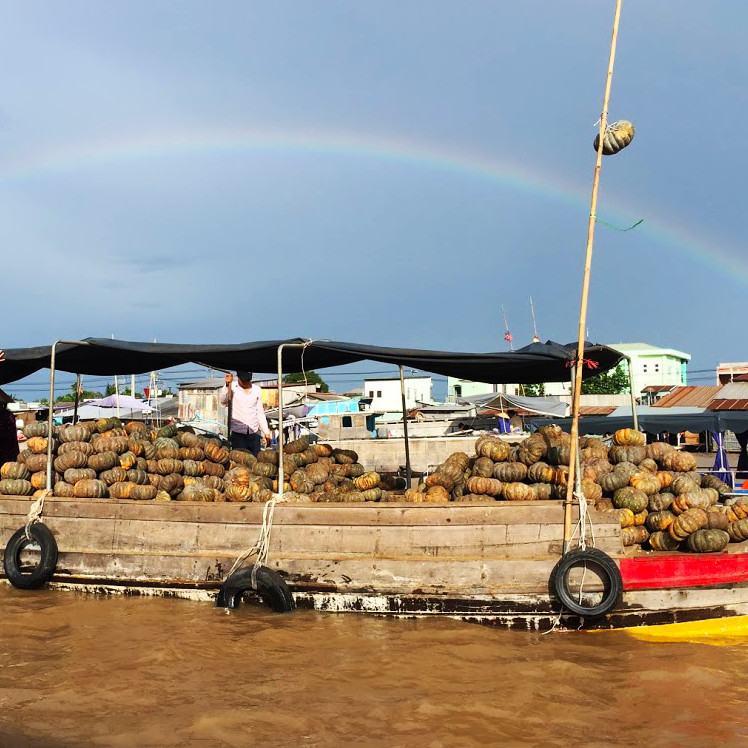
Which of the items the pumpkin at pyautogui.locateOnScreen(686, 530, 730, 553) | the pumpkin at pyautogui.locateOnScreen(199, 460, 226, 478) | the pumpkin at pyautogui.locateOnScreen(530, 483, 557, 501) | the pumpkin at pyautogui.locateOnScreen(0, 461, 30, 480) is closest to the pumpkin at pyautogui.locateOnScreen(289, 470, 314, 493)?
the pumpkin at pyautogui.locateOnScreen(199, 460, 226, 478)

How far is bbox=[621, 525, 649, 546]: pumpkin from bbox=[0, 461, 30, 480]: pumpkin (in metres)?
7.47

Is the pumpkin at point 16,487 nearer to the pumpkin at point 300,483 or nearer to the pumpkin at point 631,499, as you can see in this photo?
the pumpkin at point 300,483

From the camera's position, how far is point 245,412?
11805mm

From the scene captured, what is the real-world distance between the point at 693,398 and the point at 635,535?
28.1m

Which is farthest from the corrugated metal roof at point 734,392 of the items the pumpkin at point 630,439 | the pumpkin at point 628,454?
the pumpkin at point 628,454

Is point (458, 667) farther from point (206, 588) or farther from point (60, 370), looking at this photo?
point (60, 370)

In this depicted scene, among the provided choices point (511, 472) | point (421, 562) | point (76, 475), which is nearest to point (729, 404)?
point (511, 472)

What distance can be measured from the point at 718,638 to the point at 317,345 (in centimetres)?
515

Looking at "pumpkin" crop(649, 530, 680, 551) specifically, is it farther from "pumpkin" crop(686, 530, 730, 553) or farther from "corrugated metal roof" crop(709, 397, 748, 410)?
"corrugated metal roof" crop(709, 397, 748, 410)

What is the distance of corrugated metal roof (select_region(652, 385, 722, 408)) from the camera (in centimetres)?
3247

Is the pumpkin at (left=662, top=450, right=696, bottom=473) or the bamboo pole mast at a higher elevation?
the bamboo pole mast

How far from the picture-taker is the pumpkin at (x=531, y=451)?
8742 mm

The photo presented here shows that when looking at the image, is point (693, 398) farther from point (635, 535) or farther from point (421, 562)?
point (421, 562)

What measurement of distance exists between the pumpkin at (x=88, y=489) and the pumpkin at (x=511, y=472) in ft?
16.0
